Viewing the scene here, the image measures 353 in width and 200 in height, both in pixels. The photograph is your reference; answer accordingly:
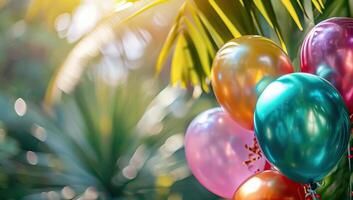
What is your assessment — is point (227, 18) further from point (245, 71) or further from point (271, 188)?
point (271, 188)

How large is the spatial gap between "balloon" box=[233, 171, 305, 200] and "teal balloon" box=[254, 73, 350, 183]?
0.27 ft

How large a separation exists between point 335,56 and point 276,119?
0.76ft

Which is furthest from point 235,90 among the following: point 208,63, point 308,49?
point 208,63

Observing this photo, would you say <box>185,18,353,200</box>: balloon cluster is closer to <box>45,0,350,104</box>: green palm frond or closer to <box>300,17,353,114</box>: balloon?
<box>300,17,353,114</box>: balloon

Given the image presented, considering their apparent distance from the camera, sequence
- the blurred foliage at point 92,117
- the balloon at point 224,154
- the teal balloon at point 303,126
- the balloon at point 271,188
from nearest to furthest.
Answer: the teal balloon at point 303,126
the balloon at point 271,188
the balloon at point 224,154
the blurred foliage at point 92,117

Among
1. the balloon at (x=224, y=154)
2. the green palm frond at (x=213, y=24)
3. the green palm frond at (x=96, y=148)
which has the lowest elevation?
the green palm frond at (x=96, y=148)

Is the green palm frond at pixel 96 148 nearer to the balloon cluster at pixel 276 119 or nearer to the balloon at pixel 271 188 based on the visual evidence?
the balloon cluster at pixel 276 119

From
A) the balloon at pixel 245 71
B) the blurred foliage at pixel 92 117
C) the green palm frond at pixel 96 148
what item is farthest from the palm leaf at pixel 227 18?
the green palm frond at pixel 96 148

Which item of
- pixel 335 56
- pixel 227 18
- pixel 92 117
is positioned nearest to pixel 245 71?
pixel 335 56

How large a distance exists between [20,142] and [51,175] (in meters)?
0.24

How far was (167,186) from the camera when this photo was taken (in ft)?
10.9

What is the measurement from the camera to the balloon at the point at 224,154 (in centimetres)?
160

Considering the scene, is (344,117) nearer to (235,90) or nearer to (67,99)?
(235,90)

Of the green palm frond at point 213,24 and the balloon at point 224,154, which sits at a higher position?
the green palm frond at point 213,24
